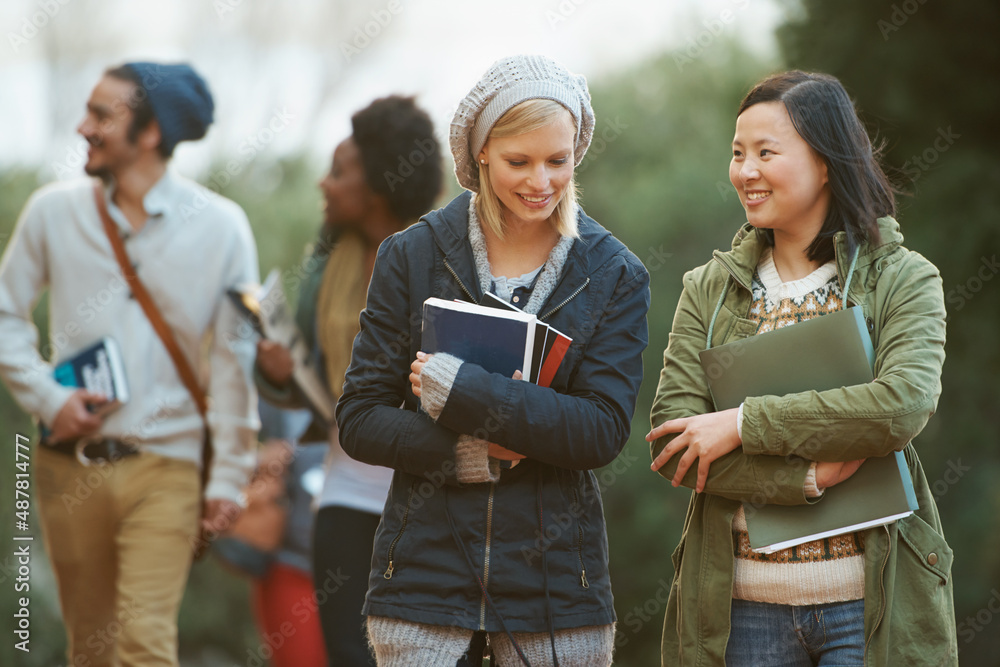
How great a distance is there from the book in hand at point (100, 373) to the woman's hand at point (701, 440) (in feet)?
7.97

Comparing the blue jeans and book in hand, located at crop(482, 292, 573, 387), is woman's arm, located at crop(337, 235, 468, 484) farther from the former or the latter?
the blue jeans

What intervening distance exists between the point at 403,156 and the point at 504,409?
2.09m

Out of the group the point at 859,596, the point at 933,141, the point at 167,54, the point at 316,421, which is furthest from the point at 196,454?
the point at 933,141

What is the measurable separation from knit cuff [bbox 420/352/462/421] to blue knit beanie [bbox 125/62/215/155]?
2560 millimetres

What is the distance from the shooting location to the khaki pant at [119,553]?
3627 mm

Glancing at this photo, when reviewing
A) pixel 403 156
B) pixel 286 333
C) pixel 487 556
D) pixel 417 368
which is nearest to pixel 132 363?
pixel 286 333

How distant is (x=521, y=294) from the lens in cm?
213

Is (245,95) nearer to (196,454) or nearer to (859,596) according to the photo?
(196,454)

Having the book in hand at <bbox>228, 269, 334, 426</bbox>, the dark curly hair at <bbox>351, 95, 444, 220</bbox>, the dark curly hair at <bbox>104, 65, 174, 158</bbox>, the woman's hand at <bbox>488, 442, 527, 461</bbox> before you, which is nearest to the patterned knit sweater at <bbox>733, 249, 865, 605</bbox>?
the woman's hand at <bbox>488, 442, 527, 461</bbox>

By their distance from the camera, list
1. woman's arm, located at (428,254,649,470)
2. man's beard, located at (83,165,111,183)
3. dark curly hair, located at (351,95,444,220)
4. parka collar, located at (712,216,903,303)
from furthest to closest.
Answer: man's beard, located at (83,165,111,183) < dark curly hair, located at (351,95,444,220) < parka collar, located at (712,216,903,303) < woman's arm, located at (428,254,649,470)

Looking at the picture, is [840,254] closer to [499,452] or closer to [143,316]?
[499,452]

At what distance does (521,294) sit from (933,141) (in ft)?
11.3

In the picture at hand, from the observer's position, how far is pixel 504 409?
1.93 meters

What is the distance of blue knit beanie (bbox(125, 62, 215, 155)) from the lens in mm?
4078
